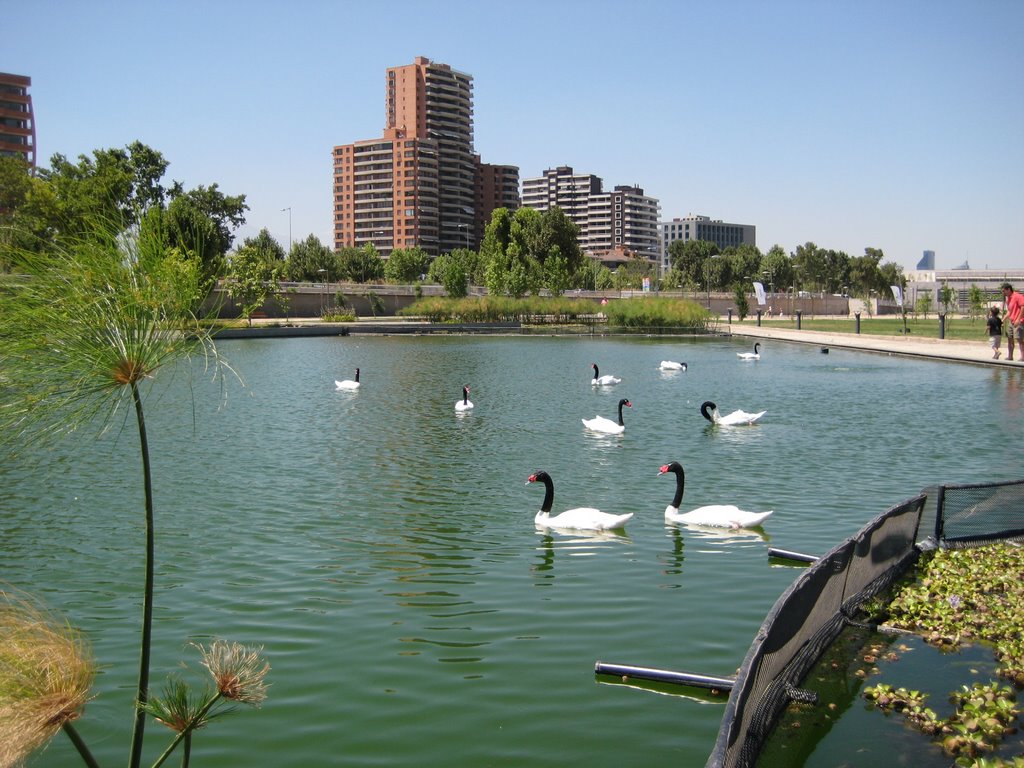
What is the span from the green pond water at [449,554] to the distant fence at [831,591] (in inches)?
29.6

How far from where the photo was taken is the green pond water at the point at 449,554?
22.3ft

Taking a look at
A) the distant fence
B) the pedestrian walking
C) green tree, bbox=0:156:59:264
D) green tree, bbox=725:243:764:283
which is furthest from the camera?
green tree, bbox=725:243:764:283

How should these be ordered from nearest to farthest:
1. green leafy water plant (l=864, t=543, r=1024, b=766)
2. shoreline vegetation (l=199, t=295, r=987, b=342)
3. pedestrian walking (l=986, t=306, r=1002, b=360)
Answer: green leafy water plant (l=864, t=543, r=1024, b=766) < pedestrian walking (l=986, t=306, r=1002, b=360) < shoreline vegetation (l=199, t=295, r=987, b=342)

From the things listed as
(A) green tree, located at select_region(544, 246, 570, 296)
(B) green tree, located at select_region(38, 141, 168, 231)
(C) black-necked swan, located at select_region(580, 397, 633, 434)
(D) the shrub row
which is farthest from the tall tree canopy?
(C) black-necked swan, located at select_region(580, 397, 633, 434)

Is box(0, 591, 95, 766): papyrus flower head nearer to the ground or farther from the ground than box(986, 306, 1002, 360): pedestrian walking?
nearer to the ground

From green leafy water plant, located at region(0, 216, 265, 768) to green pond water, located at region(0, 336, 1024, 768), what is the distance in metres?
2.82

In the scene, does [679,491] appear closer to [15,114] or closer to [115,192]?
[115,192]

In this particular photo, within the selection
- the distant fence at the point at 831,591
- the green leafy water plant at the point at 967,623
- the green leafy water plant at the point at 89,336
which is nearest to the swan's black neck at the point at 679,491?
Answer: the distant fence at the point at 831,591

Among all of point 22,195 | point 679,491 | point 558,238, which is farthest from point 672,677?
point 558,238

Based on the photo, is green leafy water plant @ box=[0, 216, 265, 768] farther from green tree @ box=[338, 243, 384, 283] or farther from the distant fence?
green tree @ box=[338, 243, 384, 283]

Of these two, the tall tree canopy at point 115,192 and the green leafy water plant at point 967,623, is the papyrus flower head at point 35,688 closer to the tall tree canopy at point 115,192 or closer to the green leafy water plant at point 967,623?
the green leafy water plant at point 967,623

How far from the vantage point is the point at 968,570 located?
9.24 metres

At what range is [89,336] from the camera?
14.1ft

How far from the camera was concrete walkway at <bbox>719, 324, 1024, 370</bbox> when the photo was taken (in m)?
34.4
